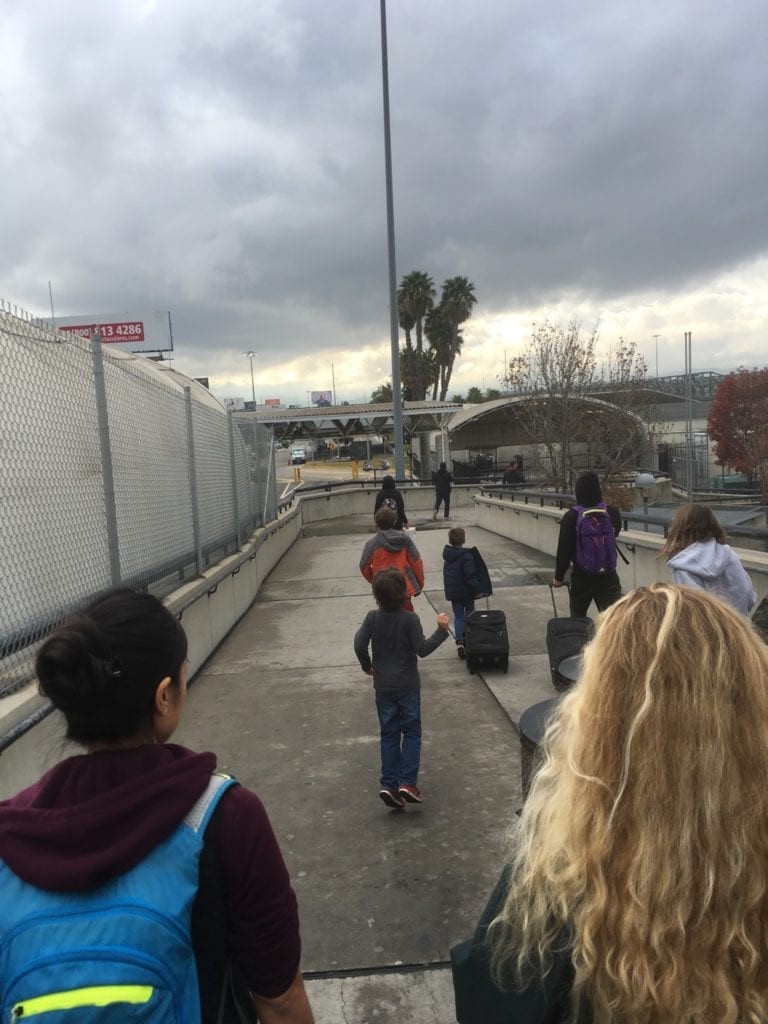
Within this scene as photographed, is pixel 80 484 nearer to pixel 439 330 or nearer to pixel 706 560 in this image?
pixel 706 560

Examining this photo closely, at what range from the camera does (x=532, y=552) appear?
539 inches

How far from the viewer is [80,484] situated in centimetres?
442

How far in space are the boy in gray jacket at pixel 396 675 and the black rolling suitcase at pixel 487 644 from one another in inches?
86.1

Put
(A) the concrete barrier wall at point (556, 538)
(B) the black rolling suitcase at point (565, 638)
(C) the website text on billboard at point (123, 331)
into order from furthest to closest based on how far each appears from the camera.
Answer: (C) the website text on billboard at point (123, 331), (A) the concrete barrier wall at point (556, 538), (B) the black rolling suitcase at point (565, 638)

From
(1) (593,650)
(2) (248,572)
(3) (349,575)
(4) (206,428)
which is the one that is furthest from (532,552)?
(1) (593,650)

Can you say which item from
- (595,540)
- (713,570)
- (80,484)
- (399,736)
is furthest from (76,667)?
(595,540)

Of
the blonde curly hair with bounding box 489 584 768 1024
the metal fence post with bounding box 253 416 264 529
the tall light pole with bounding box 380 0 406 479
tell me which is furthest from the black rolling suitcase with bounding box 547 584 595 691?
the tall light pole with bounding box 380 0 406 479

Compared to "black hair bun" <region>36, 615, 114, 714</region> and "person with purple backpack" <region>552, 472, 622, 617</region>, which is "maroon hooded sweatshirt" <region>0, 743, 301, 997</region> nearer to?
"black hair bun" <region>36, 615, 114, 714</region>

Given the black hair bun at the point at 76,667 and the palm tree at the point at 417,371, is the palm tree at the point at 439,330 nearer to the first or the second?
the palm tree at the point at 417,371

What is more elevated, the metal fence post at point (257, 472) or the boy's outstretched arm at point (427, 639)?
the metal fence post at point (257, 472)

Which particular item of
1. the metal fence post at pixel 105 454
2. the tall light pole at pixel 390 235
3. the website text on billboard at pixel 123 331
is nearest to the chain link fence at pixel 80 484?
the metal fence post at pixel 105 454

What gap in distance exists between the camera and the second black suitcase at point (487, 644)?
6434 millimetres

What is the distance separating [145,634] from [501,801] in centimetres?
331

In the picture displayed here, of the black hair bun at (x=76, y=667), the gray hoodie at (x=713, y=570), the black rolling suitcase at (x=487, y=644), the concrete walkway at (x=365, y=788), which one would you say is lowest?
the concrete walkway at (x=365, y=788)
